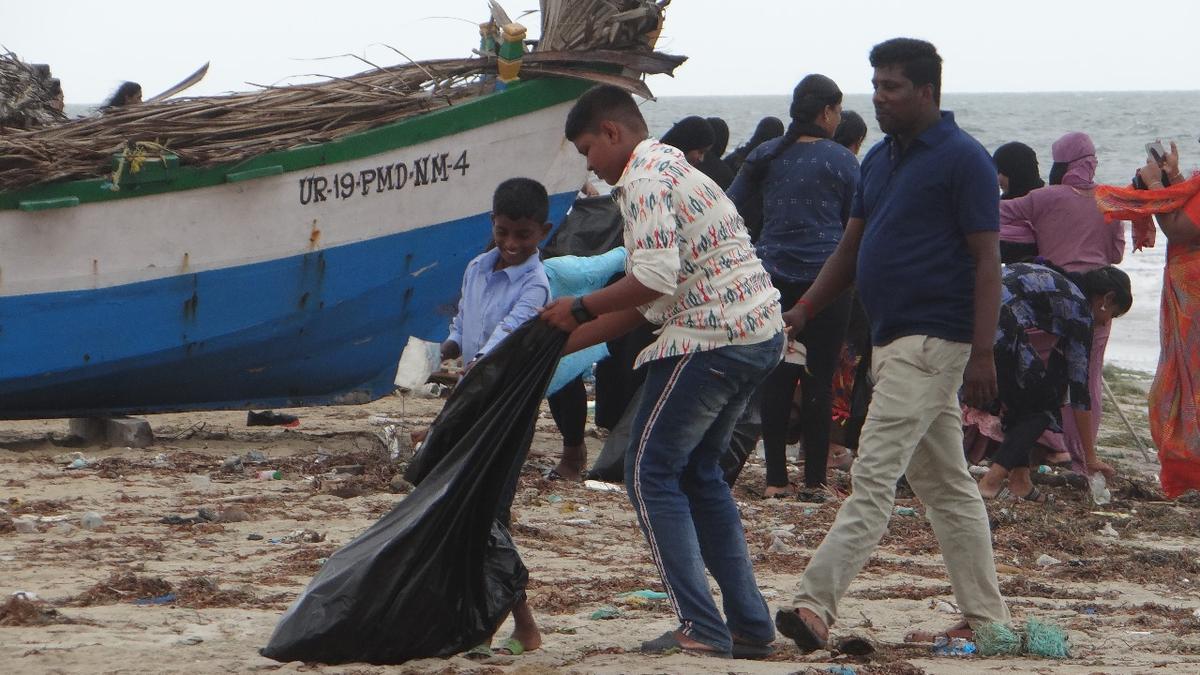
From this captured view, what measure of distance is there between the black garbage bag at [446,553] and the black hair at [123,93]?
5004 millimetres

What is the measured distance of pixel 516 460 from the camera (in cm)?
396

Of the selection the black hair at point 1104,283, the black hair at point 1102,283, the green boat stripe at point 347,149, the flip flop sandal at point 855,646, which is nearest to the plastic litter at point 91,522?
the green boat stripe at point 347,149

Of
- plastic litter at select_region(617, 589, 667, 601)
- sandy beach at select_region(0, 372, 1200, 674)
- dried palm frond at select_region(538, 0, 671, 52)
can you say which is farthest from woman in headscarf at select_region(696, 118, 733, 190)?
plastic litter at select_region(617, 589, 667, 601)

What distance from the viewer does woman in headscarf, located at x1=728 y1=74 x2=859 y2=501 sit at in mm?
6637

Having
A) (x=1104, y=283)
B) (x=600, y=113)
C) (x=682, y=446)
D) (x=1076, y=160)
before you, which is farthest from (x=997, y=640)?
(x=1076, y=160)

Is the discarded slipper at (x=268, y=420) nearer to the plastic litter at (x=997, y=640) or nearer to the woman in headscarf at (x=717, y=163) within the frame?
the woman in headscarf at (x=717, y=163)

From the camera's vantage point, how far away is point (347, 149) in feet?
24.7

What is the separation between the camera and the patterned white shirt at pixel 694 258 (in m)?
3.78

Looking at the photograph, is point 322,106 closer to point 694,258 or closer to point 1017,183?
point 1017,183

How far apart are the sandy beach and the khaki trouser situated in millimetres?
208

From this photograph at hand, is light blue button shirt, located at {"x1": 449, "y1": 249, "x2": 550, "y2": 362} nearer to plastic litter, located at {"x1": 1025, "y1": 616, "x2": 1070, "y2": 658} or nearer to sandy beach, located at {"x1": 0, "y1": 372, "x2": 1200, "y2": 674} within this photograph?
sandy beach, located at {"x1": 0, "y1": 372, "x2": 1200, "y2": 674}

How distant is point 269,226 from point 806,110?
8.93ft

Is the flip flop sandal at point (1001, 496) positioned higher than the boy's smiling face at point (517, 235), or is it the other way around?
the boy's smiling face at point (517, 235)

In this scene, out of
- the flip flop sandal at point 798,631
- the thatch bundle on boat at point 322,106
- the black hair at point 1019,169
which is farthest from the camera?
the black hair at point 1019,169
